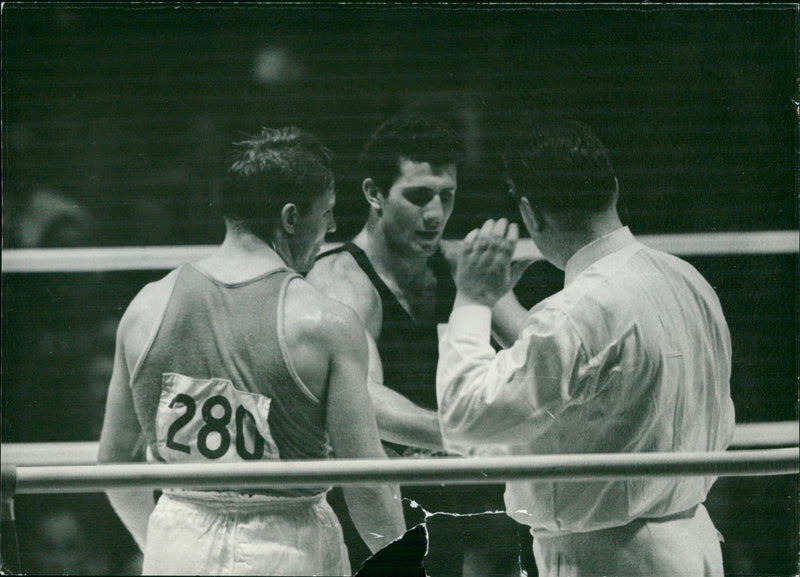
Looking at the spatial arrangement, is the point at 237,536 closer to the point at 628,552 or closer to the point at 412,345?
the point at 412,345

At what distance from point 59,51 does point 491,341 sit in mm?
1344

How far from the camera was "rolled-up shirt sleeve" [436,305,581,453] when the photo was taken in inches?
82.2

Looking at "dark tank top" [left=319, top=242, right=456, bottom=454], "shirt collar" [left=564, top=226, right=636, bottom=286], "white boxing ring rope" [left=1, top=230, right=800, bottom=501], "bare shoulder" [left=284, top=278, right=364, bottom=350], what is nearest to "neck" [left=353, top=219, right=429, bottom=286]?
"dark tank top" [left=319, top=242, right=456, bottom=454]

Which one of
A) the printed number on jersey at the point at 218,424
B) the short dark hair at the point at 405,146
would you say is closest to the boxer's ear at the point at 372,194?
the short dark hair at the point at 405,146

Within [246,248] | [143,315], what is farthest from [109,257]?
[246,248]

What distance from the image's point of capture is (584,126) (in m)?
2.17

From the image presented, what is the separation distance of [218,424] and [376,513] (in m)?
0.46

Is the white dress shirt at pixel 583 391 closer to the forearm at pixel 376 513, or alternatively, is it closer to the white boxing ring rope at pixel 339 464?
the white boxing ring rope at pixel 339 464

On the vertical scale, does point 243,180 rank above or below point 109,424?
above

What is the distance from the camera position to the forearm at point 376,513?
6.96 ft

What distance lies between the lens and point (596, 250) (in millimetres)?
2166

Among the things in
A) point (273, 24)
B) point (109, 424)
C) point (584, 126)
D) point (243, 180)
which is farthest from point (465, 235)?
point (109, 424)

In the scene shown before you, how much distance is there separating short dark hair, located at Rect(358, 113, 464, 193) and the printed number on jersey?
2.12ft

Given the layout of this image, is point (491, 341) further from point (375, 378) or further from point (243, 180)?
point (243, 180)
